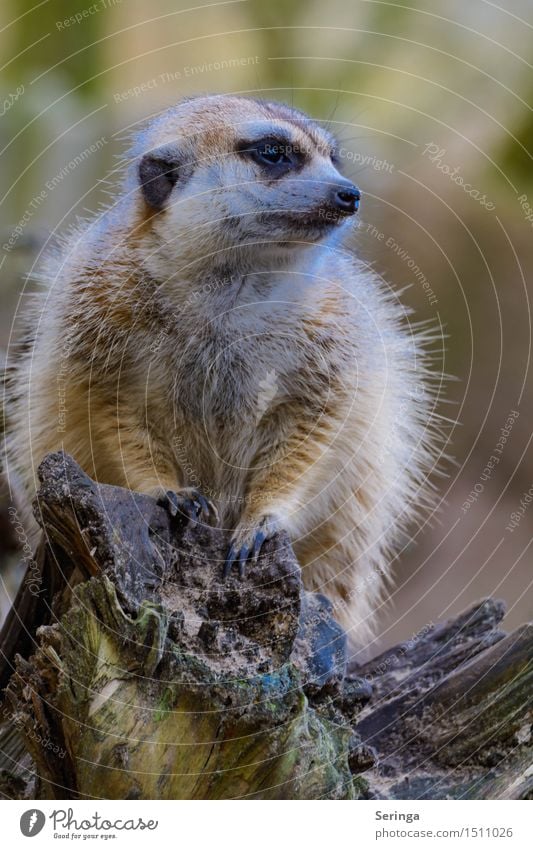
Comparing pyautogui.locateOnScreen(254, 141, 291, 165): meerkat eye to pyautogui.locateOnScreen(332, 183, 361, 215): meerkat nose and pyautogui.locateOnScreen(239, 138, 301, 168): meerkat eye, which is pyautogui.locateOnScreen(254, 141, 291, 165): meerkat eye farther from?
pyautogui.locateOnScreen(332, 183, 361, 215): meerkat nose

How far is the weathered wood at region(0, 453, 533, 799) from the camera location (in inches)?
63.0

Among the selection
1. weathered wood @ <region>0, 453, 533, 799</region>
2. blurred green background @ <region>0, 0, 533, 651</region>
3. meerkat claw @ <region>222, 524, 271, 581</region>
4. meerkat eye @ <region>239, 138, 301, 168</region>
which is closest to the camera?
weathered wood @ <region>0, 453, 533, 799</region>

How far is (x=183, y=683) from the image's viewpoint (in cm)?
162

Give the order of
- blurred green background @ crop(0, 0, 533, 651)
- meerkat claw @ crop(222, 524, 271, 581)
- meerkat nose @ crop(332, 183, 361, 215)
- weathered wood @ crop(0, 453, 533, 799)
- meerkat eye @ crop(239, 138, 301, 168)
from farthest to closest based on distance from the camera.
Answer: blurred green background @ crop(0, 0, 533, 651), meerkat eye @ crop(239, 138, 301, 168), meerkat nose @ crop(332, 183, 361, 215), meerkat claw @ crop(222, 524, 271, 581), weathered wood @ crop(0, 453, 533, 799)

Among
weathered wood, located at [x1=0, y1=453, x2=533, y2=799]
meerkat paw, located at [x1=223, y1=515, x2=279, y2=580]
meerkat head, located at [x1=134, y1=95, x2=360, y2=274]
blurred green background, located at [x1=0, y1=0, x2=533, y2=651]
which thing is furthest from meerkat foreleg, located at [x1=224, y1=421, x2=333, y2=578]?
blurred green background, located at [x1=0, y1=0, x2=533, y2=651]

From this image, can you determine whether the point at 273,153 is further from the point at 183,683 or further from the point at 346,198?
the point at 183,683

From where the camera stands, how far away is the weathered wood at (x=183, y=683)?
160cm

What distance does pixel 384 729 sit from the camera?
6.89 feet

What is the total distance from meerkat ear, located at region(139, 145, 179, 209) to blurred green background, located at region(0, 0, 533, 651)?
0.97 ft

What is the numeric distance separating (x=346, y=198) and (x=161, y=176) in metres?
0.50

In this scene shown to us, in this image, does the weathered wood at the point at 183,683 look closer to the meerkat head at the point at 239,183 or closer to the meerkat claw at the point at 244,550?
the meerkat claw at the point at 244,550

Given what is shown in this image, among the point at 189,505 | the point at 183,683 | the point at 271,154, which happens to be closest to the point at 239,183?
the point at 271,154

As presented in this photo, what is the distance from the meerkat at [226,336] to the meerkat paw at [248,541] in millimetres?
12

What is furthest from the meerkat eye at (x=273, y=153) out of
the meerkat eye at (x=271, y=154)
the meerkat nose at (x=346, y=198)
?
the meerkat nose at (x=346, y=198)
